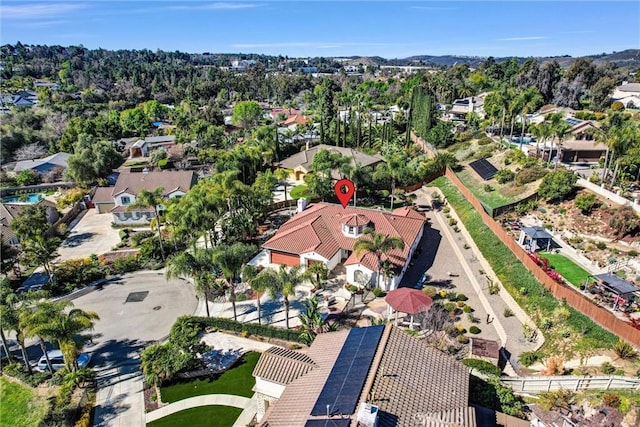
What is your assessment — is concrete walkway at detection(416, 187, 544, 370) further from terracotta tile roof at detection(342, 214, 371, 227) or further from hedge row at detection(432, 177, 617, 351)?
terracotta tile roof at detection(342, 214, 371, 227)

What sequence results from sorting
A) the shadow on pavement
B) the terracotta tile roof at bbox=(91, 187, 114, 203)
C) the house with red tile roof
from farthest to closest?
Result: the terracotta tile roof at bbox=(91, 187, 114, 203)
the shadow on pavement
the house with red tile roof

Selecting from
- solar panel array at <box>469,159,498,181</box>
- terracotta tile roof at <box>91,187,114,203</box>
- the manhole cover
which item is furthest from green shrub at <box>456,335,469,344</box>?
terracotta tile roof at <box>91,187,114,203</box>

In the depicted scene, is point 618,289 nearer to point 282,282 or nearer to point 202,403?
point 282,282

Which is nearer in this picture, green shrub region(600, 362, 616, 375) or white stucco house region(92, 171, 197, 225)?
green shrub region(600, 362, 616, 375)

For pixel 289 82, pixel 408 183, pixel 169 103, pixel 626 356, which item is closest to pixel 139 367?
pixel 626 356

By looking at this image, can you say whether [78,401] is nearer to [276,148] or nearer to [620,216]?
[620,216]

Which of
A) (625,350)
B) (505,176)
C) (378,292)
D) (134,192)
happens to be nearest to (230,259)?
(378,292)

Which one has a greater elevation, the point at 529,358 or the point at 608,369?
the point at 608,369
